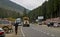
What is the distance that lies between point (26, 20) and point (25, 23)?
1.11 meters

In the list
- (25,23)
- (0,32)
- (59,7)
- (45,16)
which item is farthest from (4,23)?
(45,16)

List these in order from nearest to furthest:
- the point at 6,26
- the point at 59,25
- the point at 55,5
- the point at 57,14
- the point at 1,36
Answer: the point at 1,36
the point at 6,26
the point at 59,25
the point at 55,5
the point at 57,14

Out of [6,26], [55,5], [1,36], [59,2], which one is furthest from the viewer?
[55,5]

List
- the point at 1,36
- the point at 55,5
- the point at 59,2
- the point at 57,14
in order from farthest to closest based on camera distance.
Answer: the point at 57,14, the point at 55,5, the point at 59,2, the point at 1,36

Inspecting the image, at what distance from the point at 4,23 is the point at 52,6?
85.8m

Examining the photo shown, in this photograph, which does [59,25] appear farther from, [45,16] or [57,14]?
[45,16]

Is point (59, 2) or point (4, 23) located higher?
point (59, 2)

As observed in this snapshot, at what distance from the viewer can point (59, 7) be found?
12438 cm

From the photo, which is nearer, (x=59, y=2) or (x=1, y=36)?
(x=1, y=36)

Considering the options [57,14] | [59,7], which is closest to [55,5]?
[59,7]

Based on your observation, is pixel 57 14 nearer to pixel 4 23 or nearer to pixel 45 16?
pixel 45 16

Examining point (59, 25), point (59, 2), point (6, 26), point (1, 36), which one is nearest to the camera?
point (1, 36)

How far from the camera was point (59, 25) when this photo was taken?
279 feet

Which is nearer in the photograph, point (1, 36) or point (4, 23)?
point (1, 36)
